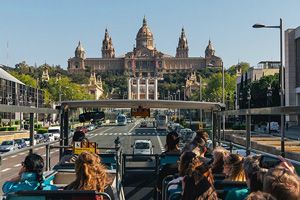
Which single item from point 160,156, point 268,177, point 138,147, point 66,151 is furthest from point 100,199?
point 138,147

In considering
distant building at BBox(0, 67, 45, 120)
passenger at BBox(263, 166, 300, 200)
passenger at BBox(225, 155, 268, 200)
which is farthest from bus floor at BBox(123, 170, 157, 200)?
distant building at BBox(0, 67, 45, 120)

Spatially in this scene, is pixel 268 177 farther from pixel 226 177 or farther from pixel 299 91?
pixel 299 91

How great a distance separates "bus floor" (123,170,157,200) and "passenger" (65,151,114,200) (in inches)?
161

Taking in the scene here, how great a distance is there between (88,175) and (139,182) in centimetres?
463

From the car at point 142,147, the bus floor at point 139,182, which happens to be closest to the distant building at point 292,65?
the car at point 142,147

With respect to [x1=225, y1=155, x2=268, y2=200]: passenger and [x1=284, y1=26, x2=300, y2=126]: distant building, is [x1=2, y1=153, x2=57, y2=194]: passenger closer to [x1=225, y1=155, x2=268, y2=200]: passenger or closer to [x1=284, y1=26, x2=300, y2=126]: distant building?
[x1=225, y1=155, x2=268, y2=200]: passenger

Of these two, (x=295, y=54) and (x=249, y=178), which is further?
(x=295, y=54)

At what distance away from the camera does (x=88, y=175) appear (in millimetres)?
4898

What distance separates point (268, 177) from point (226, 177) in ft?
7.23

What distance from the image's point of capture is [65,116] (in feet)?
35.7

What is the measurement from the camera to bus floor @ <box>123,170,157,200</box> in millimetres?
9070

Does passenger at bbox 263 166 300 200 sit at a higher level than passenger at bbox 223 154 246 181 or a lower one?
higher

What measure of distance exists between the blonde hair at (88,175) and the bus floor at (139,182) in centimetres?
408

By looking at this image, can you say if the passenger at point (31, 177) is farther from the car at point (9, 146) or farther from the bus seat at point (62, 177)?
the car at point (9, 146)
